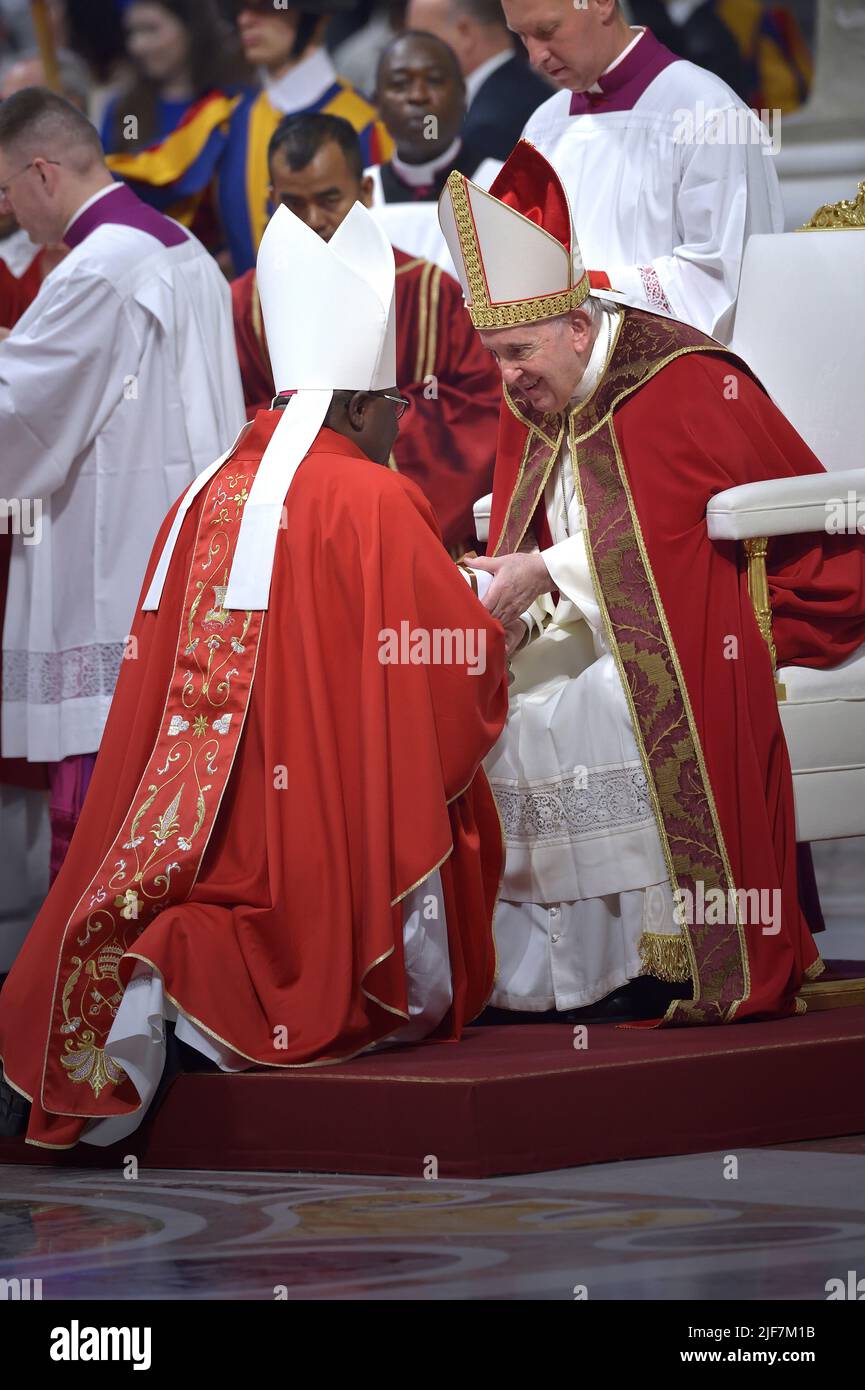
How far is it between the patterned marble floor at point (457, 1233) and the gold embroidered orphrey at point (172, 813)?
25 cm

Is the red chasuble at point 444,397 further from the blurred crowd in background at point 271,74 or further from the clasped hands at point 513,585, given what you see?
the clasped hands at point 513,585

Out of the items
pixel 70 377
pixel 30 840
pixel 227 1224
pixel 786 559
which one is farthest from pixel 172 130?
pixel 227 1224

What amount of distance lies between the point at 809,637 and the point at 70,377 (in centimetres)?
255

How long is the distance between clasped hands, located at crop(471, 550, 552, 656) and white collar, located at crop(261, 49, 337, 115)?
10.3 ft

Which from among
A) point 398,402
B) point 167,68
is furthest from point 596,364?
point 167,68

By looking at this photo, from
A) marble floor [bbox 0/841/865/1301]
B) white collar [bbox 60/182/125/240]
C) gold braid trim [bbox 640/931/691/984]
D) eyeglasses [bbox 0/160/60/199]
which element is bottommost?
marble floor [bbox 0/841/865/1301]

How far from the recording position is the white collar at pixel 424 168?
6996mm

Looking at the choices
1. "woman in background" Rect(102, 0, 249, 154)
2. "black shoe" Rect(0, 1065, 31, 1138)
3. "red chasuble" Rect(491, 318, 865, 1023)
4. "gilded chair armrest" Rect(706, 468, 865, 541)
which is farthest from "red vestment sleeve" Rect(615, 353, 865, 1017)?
"woman in background" Rect(102, 0, 249, 154)

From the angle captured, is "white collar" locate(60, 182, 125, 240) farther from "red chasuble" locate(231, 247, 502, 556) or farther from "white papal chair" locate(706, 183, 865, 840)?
"white papal chair" locate(706, 183, 865, 840)

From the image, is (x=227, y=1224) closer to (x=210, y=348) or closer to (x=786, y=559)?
(x=786, y=559)

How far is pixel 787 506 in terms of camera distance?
434 cm

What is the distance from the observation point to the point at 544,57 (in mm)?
5984

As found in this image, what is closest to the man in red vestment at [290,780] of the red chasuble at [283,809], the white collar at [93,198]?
the red chasuble at [283,809]

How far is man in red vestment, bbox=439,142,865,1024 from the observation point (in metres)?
4.28
